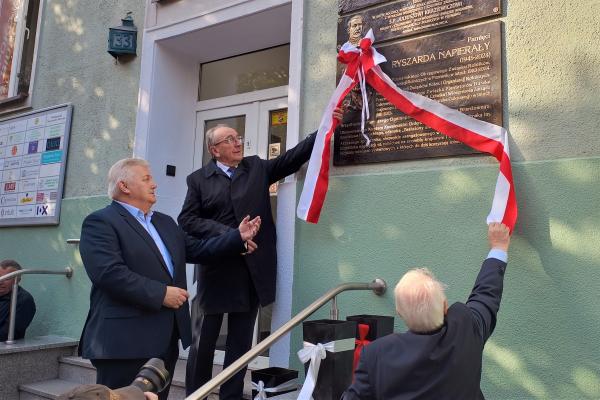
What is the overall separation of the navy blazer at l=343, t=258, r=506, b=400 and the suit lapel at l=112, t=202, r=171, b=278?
1.25 meters

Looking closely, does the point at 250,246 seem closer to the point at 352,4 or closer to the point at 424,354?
the point at 424,354

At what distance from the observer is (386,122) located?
12.2 ft

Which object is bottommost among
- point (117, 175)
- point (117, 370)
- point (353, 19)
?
point (117, 370)

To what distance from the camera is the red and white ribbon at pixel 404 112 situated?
309 cm

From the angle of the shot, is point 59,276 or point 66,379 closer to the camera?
point 66,379

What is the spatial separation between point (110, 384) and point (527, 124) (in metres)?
2.56

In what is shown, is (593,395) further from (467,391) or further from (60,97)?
(60,97)

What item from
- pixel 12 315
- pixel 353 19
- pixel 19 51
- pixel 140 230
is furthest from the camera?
pixel 19 51

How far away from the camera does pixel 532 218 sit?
3.11 metres

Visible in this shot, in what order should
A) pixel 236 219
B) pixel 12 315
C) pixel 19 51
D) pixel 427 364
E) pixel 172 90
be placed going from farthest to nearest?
pixel 19 51
pixel 172 90
pixel 12 315
pixel 236 219
pixel 427 364

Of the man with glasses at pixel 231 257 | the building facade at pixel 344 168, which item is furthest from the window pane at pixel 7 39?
the man with glasses at pixel 231 257

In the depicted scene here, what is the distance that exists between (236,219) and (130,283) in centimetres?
112

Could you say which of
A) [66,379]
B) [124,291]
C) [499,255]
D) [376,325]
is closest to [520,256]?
[499,255]

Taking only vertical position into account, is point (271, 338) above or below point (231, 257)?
below
